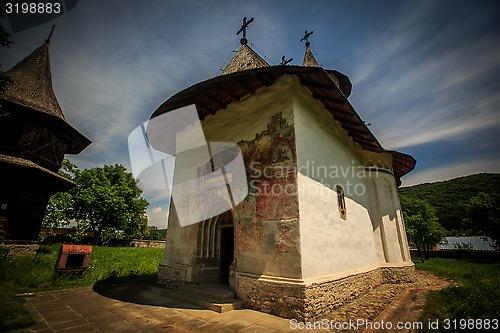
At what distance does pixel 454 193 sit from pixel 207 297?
5948cm

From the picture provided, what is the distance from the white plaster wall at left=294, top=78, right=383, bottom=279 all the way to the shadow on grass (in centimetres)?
331

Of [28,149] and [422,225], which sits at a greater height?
[28,149]

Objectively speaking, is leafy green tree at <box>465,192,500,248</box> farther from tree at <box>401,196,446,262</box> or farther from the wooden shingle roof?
the wooden shingle roof

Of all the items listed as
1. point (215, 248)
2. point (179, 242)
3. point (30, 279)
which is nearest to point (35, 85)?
point (30, 279)

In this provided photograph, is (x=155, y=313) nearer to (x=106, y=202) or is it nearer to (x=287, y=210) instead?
(x=287, y=210)

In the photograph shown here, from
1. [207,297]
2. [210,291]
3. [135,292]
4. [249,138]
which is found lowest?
[135,292]

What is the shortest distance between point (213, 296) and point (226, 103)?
580 centimetres

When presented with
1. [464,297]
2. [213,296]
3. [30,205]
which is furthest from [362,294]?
[30,205]

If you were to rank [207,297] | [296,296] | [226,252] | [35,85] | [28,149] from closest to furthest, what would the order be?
[296,296] < [207,297] < [226,252] < [28,149] < [35,85]

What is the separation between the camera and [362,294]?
6.62 meters

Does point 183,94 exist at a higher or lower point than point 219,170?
higher

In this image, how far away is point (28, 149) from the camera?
10.2 m

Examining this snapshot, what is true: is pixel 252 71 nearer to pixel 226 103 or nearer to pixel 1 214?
pixel 226 103

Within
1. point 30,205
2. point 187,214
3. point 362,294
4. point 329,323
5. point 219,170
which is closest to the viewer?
point 329,323
